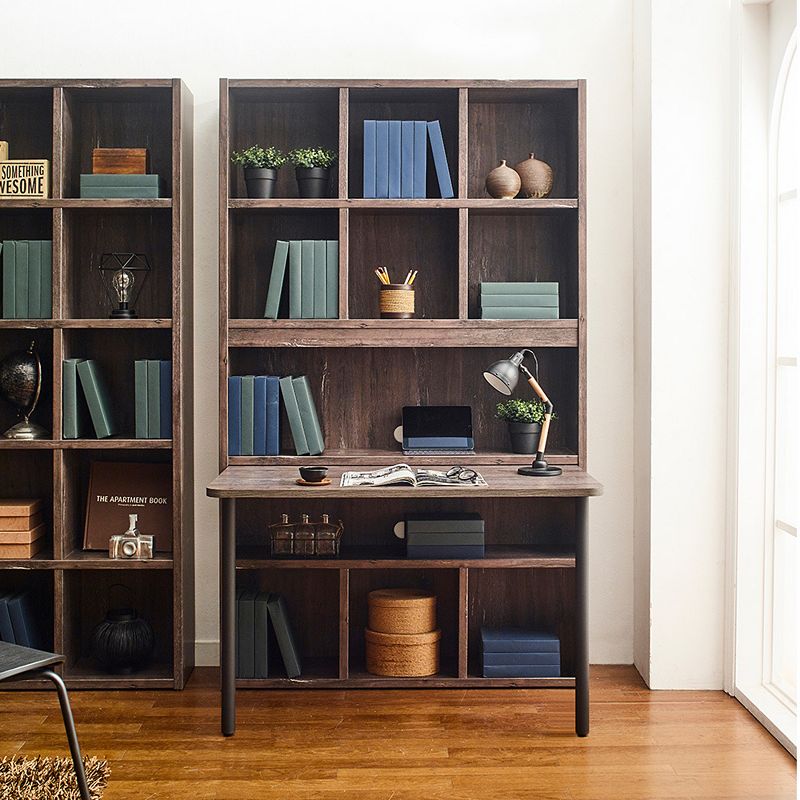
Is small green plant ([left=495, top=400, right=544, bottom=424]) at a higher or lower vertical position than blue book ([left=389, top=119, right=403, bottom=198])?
lower

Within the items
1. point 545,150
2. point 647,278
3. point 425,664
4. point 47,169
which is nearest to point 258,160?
point 47,169

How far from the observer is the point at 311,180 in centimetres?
384

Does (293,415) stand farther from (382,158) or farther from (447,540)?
(382,158)

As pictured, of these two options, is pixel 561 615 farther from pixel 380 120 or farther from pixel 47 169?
pixel 47 169

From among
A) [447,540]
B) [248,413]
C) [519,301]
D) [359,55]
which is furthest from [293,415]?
[359,55]

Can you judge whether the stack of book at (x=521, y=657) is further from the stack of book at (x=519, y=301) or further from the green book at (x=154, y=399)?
the green book at (x=154, y=399)

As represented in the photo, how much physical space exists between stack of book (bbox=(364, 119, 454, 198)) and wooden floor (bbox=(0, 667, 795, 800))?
6.08 ft

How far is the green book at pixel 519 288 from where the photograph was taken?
3.84m

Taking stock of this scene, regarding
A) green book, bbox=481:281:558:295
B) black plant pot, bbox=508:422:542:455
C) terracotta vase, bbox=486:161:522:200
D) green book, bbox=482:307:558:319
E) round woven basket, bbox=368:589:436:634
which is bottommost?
round woven basket, bbox=368:589:436:634

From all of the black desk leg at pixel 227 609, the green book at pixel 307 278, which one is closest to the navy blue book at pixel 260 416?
the green book at pixel 307 278

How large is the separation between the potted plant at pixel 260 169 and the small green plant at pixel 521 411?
3.92 feet

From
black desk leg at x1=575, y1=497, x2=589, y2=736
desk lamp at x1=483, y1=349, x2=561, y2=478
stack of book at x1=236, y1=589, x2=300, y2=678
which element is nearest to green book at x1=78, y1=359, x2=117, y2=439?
stack of book at x1=236, y1=589, x2=300, y2=678

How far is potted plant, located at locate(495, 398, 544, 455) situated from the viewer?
388 centimetres

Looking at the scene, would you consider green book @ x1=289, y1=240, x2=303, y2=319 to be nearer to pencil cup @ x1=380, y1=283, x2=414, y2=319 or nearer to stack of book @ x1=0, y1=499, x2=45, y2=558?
pencil cup @ x1=380, y1=283, x2=414, y2=319
